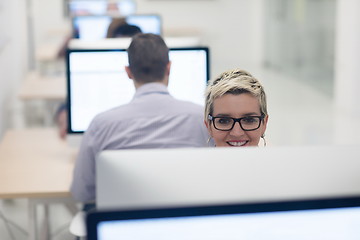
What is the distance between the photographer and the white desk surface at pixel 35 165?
8.59 feet

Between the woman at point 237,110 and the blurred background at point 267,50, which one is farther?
the blurred background at point 267,50

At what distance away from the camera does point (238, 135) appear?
1.99 m

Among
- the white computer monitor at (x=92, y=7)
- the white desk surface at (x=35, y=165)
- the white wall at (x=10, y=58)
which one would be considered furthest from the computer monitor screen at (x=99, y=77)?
the white computer monitor at (x=92, y=7)

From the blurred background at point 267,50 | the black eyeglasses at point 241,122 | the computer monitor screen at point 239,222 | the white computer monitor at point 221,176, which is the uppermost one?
the white computer monitor at point 221,176

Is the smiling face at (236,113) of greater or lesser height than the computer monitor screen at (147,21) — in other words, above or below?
below

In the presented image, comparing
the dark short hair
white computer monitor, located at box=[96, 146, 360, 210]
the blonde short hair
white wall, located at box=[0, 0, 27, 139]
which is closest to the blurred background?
white wall, located at box=[0, 0, 27, 139]

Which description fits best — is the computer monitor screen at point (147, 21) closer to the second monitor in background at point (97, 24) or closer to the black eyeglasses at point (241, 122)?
the second monitor in background at point (97, 24)

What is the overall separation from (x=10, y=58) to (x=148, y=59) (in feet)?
12.5

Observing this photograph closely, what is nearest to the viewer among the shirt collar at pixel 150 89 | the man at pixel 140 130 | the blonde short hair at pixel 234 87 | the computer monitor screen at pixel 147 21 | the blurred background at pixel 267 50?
the blonde short hair at pixel 234 87

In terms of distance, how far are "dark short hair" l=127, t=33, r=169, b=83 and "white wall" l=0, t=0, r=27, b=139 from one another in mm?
2628

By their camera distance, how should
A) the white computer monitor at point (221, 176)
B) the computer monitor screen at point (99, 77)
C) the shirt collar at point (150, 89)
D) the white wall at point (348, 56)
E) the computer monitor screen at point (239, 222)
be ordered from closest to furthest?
1. the computer monitor screen at point (239, 222)
2. the white computer monitor at point (221, 176)
3. the shirt collar at point (150, 89)
4. the computer monitor screen at point (99, 77)
5. the white wall at point (348, 56)

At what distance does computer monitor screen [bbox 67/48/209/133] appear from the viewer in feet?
9.90

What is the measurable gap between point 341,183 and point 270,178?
0.13 metres

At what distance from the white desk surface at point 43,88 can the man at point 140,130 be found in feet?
8.71
